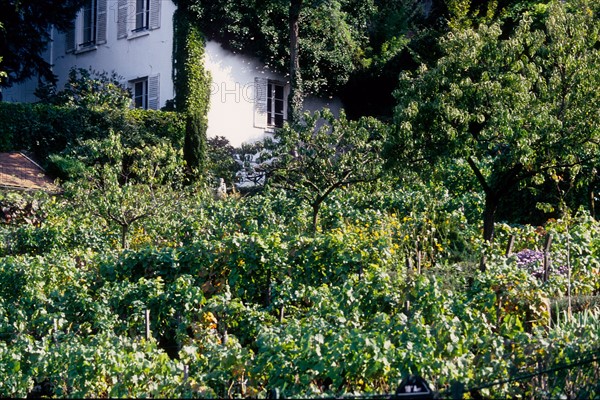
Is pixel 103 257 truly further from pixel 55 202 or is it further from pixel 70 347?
pixel 55 202

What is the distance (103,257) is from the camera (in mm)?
11766

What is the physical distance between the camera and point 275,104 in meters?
26.8

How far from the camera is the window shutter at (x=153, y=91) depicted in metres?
25.4

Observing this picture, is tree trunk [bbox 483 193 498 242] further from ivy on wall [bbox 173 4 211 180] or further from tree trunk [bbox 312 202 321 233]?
ivy on wall [bbox 173 4 211 180]

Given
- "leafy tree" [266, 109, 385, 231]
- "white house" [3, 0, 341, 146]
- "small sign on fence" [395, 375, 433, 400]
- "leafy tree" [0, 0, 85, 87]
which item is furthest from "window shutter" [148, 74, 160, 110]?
"small sign on fence" [395, 375, 433, 400]

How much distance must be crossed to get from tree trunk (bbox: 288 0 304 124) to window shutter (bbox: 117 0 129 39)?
4663 millimetres

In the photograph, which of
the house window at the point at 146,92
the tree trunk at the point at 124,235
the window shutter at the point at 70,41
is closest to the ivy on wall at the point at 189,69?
the house window at the point at 146,92

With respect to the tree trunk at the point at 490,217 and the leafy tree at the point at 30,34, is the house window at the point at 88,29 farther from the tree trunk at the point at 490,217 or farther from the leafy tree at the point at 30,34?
the tree trunk at the point at 490,217

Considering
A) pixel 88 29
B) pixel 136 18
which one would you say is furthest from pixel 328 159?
pixel 88 29

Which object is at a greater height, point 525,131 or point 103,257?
point 525,131

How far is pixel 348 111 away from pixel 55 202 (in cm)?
1215

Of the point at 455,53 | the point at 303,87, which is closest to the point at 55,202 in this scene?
the point at 455,53

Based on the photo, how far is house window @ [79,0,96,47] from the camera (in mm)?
27562

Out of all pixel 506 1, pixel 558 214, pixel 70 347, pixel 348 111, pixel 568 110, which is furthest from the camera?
pixel 348 111
